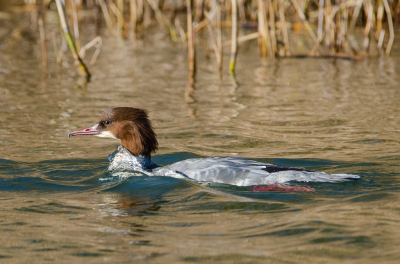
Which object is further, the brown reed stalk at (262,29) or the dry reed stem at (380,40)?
the dry reed stem at (380,40)

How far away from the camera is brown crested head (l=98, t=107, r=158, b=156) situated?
20.7ft

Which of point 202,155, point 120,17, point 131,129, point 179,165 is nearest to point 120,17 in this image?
point 120,17

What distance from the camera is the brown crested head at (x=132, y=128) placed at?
6.30 m

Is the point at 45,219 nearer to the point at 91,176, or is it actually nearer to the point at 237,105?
the point at 91,176

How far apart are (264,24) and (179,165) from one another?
253 inches

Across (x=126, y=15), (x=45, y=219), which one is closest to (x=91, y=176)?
(x=45, y=219)

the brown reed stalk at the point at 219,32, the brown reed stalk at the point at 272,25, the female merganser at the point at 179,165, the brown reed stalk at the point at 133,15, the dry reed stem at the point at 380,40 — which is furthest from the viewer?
the brown reed stalk at the point at 133,15

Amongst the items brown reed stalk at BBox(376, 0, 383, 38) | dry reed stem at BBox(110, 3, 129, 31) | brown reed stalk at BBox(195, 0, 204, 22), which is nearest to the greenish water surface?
brown reed stalk at BBox(376, 0, 383, 38)

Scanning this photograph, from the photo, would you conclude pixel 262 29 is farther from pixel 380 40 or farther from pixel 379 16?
pixel 379 16

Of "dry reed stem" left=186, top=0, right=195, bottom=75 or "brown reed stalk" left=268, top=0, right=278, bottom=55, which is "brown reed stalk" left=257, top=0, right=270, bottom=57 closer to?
"brown reed stalk" left=268, top=0, right=278, bottom=55

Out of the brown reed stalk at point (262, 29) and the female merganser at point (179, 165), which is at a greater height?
the brown reed stalk at point (262, 29)

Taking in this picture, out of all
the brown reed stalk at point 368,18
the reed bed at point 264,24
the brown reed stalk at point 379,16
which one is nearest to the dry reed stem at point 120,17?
the reed bed at point 264,24

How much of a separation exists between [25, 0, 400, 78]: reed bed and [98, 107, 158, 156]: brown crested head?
3.72 meters

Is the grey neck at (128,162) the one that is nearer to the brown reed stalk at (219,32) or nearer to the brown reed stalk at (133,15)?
the brown reed stalk at (219,32)
